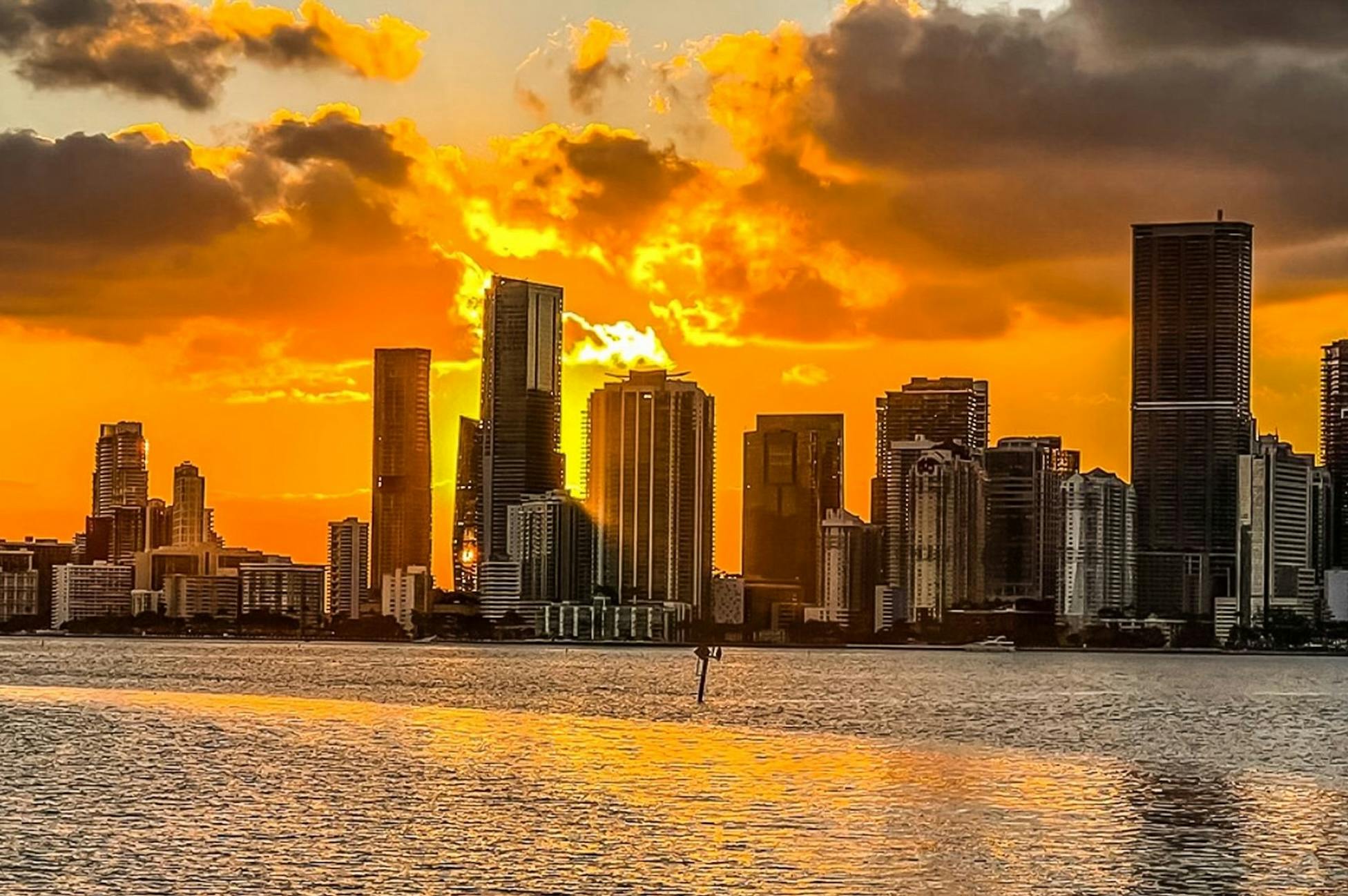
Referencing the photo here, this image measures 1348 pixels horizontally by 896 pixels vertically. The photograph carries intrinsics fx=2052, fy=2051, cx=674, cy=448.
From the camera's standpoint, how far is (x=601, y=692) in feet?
582

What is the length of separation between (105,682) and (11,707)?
166 ft

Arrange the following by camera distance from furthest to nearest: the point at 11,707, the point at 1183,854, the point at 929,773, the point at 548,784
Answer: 1. the point at 11,707
2. the point at 929,773
3. the point at 548,784
4. the point at 1183,854

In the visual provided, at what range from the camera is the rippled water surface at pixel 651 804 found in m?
56.9

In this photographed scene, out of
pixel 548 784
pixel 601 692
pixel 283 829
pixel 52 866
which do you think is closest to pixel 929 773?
pixel 548 784

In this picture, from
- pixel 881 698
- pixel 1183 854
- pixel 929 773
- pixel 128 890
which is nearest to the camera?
pixel 128 890

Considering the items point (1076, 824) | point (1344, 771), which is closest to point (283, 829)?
point (1076, 824)

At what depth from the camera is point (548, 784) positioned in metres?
81.8

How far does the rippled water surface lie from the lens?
5694 centimetres

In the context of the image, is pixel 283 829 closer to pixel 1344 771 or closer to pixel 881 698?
pixel 1344 771

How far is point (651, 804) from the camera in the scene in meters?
74.8

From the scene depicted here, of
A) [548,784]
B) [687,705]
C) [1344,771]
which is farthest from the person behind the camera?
[687,705]

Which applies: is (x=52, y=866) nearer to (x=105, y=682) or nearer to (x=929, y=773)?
(x=929, y=773)

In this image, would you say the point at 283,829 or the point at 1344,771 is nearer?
the point at 283,829

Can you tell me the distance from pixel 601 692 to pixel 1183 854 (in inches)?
4623
